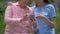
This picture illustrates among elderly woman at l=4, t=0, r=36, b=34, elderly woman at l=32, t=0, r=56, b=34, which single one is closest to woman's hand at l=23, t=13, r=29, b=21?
elderly woman at l=4, t=0, r=36, b=34

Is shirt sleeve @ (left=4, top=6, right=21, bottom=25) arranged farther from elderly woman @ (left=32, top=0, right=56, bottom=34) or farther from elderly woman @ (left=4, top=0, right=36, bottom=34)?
elderly woman @ (left=32, top=0, right=56, bottom=34)

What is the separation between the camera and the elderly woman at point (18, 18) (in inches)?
117

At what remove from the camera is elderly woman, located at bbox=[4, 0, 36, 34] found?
2983 mm

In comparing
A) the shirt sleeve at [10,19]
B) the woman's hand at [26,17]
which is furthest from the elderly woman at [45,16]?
A: the shirt sleeve at [10,19]

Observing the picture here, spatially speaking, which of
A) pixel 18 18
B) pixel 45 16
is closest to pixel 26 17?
pixel 18 18

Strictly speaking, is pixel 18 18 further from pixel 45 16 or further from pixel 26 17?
pixel 45 16

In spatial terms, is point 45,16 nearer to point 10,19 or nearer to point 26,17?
point 26,17

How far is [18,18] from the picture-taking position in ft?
9.84

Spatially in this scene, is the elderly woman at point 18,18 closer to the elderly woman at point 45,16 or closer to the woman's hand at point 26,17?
the woman's hand at point 26,17

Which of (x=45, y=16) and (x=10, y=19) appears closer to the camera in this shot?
(x=10, y=19)

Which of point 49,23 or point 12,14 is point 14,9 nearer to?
point 12,14

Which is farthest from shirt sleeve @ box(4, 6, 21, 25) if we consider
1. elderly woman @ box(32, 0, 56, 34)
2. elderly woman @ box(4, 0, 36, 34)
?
elderly woman @ box(32, 0, 56, 34)

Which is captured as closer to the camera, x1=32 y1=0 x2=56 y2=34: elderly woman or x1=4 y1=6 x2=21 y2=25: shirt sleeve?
x1=4 y1=6 x2=21 y2=25: shirt sleeve

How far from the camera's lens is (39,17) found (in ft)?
9.84
